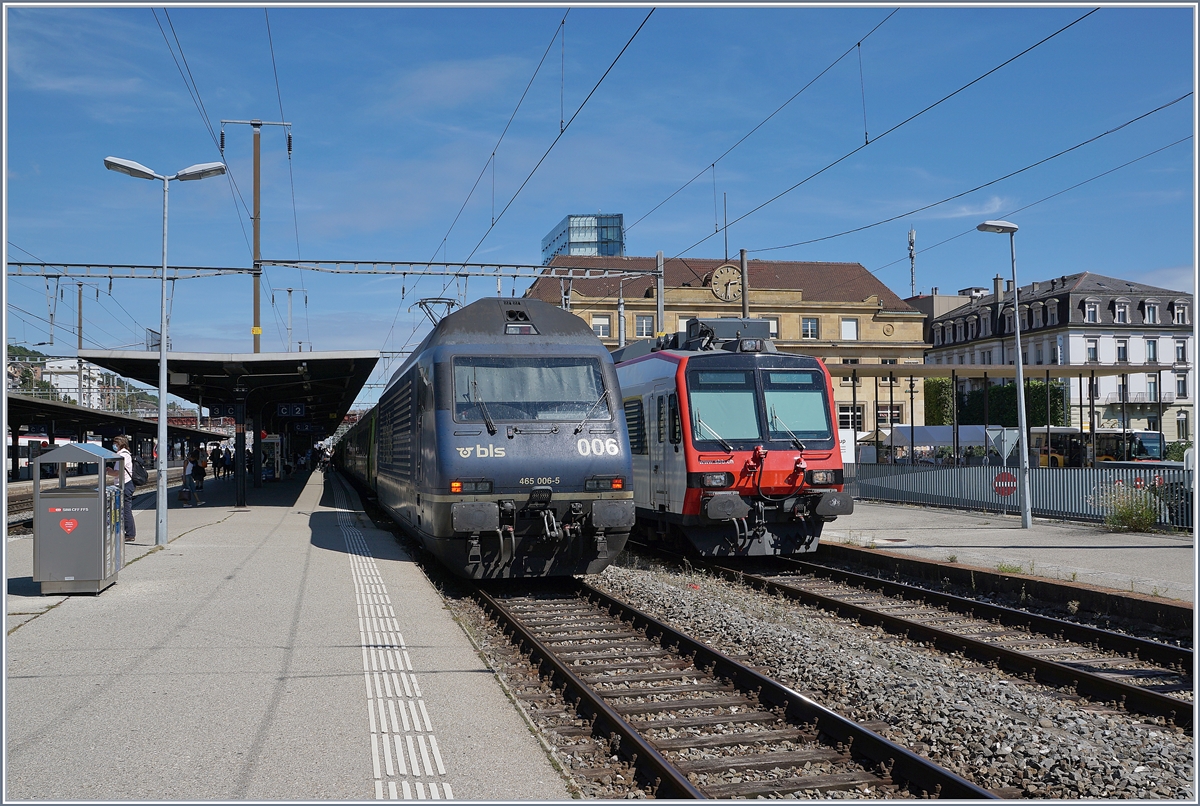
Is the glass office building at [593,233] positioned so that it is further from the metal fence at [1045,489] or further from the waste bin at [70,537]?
the waste bin at [70,537]

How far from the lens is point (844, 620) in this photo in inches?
428

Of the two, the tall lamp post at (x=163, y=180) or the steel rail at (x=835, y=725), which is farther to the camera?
the tall lamp post at (x=163, y=180)

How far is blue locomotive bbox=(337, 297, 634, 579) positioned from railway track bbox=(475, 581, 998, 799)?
1.94 m

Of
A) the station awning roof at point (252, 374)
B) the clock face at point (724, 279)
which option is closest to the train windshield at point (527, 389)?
the station awning roof at point (252, 374)

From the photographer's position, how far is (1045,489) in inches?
843

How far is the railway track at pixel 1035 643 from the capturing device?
24.7 ft

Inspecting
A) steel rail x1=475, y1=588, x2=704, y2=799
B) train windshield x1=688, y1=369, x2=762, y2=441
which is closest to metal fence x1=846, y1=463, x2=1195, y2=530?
train windshield x1=688, y1=369, x2=762, y2=441

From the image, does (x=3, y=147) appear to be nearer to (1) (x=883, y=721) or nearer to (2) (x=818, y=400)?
(1) (x=883, y=721)

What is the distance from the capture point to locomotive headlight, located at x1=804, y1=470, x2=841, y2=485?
47.1 feet

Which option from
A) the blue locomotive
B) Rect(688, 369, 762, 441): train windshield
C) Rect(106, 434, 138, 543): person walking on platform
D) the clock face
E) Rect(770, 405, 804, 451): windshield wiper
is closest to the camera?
the blue locomotive

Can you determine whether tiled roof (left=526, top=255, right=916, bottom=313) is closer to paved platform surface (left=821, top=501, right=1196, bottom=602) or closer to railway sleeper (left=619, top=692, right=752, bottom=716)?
paved platform surface (left=821, top=501, right=1196, bottom=602)

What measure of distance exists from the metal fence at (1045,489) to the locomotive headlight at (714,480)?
8.43 metres

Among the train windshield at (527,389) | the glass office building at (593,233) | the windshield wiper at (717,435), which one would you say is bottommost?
the windshield wiper at (717,435)

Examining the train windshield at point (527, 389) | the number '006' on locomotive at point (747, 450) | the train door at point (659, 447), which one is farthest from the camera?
the train door at point (659, 447)
